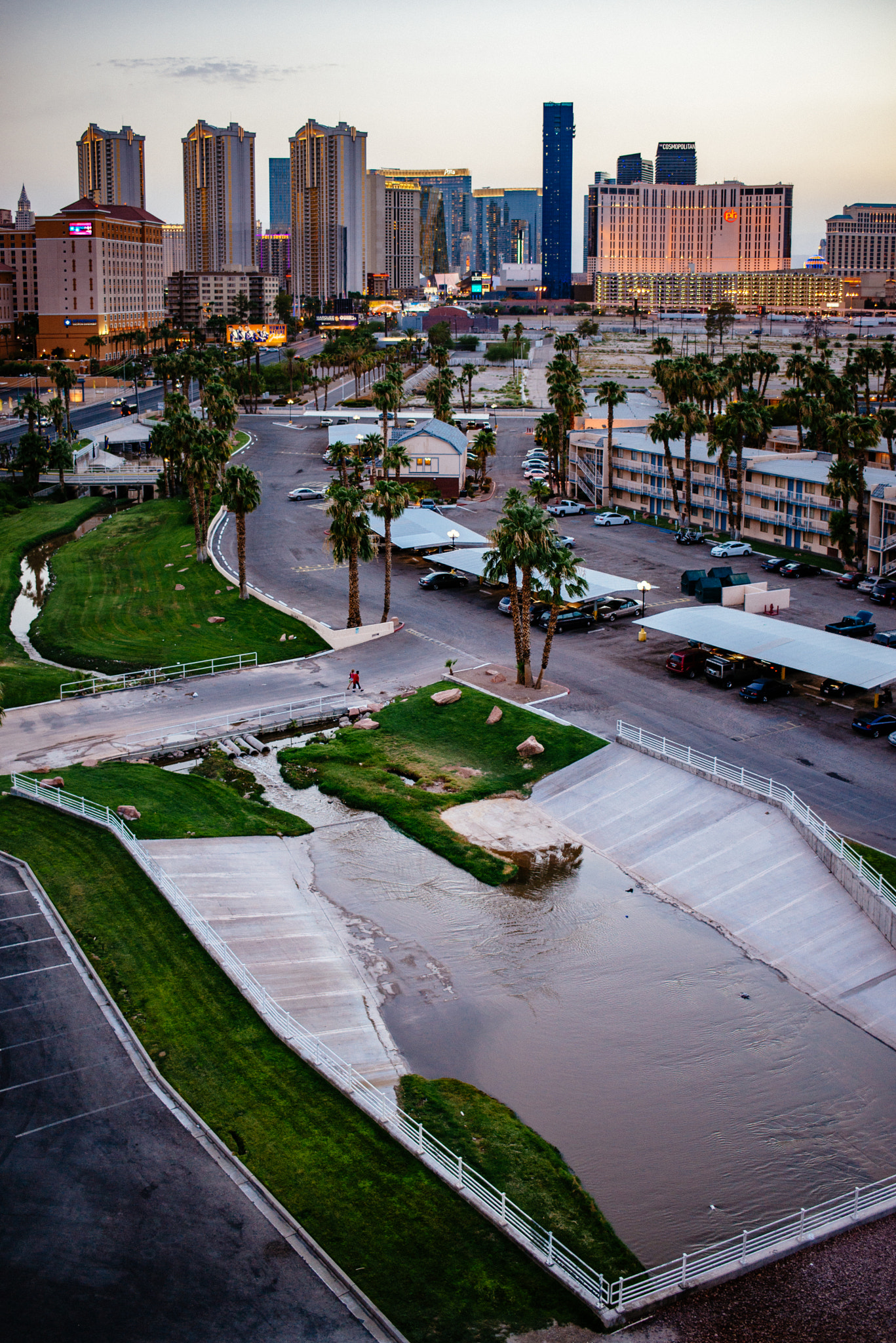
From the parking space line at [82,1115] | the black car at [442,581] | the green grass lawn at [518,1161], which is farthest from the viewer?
the black car at [442,581]

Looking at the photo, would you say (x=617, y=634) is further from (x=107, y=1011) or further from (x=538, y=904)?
(x=107, y=1011)

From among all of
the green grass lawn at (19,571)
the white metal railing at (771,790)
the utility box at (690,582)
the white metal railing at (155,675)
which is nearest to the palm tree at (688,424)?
the utility box at (690,582)

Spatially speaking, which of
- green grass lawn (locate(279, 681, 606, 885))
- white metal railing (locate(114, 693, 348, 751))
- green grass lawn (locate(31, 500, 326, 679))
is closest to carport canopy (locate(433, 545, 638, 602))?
green grass lawn (locate(279, 681, 606, 885))

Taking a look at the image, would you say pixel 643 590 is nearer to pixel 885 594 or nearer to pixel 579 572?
pixel 579 572

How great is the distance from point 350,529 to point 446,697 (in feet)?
44.1

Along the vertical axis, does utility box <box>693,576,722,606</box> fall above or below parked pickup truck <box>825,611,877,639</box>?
above

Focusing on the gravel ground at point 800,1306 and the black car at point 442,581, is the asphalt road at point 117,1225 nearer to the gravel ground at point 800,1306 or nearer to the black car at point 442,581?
the gravel ground at point 800,1306

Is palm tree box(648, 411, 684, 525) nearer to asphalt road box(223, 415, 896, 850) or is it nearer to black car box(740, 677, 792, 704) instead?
asphalt road box(223, 415, 896, 850)

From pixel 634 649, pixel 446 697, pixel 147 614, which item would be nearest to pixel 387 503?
pixel 446 697

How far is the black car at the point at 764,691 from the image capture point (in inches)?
2105

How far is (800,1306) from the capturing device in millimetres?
22188

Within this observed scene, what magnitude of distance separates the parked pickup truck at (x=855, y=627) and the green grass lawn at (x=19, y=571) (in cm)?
4066

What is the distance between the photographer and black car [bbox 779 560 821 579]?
254 ft

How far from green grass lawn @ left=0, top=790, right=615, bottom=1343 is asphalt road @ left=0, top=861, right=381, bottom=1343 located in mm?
995
